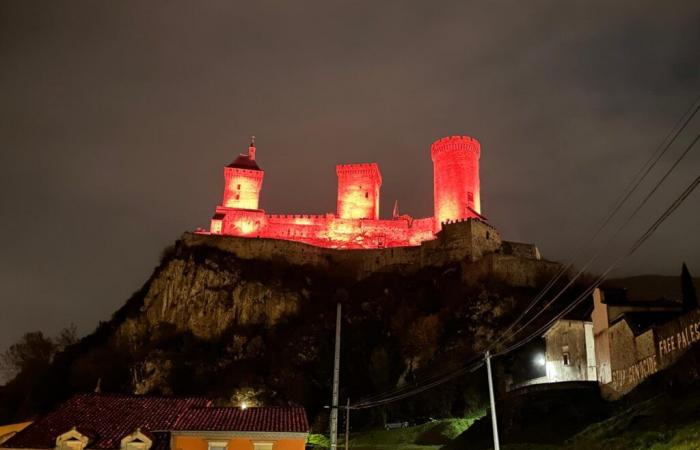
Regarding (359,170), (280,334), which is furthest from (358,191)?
(280,334)

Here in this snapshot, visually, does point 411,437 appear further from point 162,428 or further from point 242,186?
point 242,186

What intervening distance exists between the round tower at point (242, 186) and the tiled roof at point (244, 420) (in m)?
57.1

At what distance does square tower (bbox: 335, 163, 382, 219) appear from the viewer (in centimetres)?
8756

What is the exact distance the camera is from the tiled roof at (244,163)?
290ft

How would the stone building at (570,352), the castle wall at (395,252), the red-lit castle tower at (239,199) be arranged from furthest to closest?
the red-lit castle tower at (239,199)
the castle wall at (395,252)
the stone building at (570,352)

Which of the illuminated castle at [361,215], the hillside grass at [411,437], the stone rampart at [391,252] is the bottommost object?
the hillside grass at [411,437]

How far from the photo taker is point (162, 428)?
2777 centimetres

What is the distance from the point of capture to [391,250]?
79688 millimetres

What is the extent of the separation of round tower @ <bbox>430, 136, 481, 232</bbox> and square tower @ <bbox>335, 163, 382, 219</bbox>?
811 centimetres

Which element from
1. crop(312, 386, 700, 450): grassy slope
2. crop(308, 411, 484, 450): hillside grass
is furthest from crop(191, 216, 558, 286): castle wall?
crop(312, 386, 700, 450): grassy slope

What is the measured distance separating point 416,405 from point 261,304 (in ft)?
76.0

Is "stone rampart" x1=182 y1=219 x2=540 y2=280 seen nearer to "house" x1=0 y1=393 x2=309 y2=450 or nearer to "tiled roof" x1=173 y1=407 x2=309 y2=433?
"tiled roof" x1=173 y1=407 x2=309 y2=433

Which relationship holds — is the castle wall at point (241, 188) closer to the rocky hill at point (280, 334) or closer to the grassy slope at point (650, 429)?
the rocky hill at point (280, 334)

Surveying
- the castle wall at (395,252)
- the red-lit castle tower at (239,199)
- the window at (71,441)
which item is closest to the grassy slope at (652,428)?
the window at (71,441)
